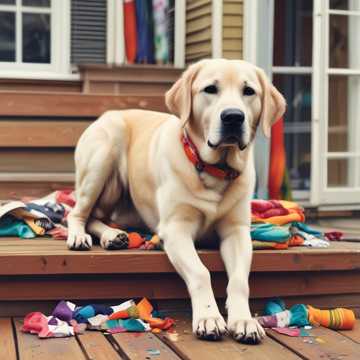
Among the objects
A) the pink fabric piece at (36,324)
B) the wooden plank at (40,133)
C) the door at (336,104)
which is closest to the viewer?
the pink fabric piece at (36,324)

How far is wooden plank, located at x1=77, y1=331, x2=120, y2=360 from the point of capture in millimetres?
2641

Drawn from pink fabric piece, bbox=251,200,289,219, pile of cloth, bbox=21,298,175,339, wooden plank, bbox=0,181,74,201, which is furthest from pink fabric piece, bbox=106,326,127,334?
wooden plank, bbox=0,181,74,201

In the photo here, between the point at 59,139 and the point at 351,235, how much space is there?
1.93 m

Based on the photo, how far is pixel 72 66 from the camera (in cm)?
607

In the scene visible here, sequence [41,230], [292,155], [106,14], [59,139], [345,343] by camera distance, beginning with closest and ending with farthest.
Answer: [345,343], [41,230], [59,139], [106,14], [292,155]

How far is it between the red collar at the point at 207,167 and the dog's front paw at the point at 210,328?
2.04ft

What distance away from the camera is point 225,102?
3.03m

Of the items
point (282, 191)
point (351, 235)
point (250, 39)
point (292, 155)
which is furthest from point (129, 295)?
point (292, 155)

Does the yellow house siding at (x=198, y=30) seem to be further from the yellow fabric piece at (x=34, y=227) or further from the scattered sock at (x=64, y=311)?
the scattered sock at (x=64, y=311)

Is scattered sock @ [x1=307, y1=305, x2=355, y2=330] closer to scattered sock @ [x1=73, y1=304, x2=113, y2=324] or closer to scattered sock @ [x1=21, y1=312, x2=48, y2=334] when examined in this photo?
scattered sock @ [x1=73, y1=304, x2=113, y2=324]

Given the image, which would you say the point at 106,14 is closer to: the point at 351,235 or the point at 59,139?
the point at 59,139

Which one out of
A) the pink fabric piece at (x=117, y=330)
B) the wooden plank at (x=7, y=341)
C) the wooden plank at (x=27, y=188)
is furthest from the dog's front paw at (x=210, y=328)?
the wooden plank at (x=27, y=188)

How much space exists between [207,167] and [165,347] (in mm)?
769

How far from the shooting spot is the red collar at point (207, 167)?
3.21 m
